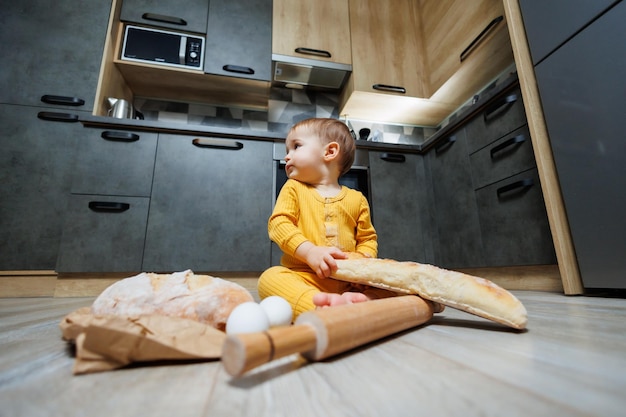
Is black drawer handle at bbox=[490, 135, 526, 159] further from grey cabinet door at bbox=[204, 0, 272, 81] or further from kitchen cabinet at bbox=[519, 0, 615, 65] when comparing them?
grey cabinet door at bbox=[204, 0, 272, 81]

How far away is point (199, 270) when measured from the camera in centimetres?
154

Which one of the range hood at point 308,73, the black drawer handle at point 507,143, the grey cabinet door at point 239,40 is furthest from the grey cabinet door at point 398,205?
the grey cabinet door at point 239,40

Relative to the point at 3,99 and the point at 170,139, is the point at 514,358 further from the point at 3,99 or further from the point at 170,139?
the point at 3,99

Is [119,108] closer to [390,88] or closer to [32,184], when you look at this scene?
[32,184]

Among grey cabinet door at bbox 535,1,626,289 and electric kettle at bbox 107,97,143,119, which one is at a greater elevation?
electric kettle at bbox 107,97,143,119

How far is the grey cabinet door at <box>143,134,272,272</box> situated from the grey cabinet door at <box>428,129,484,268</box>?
101 centimetres

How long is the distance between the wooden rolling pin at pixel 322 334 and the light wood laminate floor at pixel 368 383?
2cm

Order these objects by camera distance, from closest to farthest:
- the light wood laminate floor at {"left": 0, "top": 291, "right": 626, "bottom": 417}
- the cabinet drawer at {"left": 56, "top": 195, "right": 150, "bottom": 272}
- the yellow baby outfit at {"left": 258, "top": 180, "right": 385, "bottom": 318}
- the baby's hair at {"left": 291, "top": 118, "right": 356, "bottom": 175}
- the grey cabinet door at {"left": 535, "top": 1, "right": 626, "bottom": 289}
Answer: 1. the light wood laminate floor at {"left": 0, "top": 291, "right": 626, "bottom": 417}
2. the yellow baby outfit at {"left": 258, "top": 180, "right": 385, "bottom": 318}
3. the grey cabinet door at {"left": 535, "top": 1, "right": 626, "bottom": 289}
4. the baby's hair at {"left": 291, "top": 118, "right": 356, "bottom": 175}
5. the cabinet drawer at {"left": 56, "top": 195, "right": 150, "bottom": 272}

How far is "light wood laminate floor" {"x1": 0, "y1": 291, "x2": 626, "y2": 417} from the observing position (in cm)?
26

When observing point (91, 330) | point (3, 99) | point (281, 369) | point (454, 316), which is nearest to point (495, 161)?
point (454, 316)

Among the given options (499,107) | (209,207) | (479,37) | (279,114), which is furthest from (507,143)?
(279,114)

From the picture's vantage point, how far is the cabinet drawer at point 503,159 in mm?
1308

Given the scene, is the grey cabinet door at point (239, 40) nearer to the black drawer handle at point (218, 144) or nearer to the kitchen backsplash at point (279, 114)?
the kitchen backsplash at point (279, 114)

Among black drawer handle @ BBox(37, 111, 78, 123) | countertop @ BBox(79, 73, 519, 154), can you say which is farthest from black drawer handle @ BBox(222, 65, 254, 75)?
black drawer handle @ BBox(37, 111, 78, 123)
